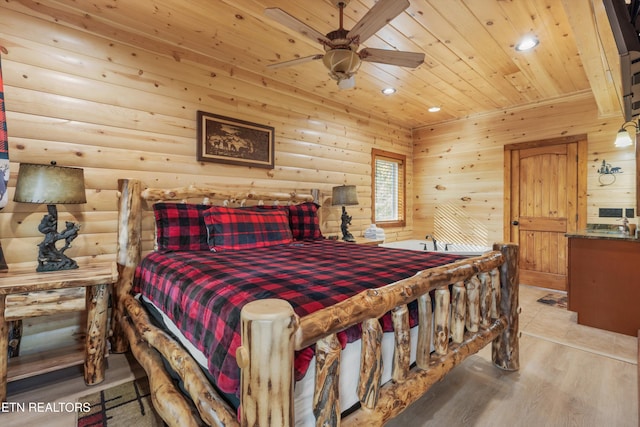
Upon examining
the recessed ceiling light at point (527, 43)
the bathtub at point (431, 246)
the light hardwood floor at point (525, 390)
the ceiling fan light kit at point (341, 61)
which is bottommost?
the light hardwood floor at point (525, 390)

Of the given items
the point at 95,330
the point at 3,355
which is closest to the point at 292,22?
A: the point at 95,330

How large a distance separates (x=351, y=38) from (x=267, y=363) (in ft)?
5.97

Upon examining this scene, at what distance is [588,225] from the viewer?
372cm

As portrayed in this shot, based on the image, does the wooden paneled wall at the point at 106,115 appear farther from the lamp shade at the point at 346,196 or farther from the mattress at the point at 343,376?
the mattress at the point at 343,376

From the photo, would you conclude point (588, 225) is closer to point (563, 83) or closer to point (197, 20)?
point (563, 83)

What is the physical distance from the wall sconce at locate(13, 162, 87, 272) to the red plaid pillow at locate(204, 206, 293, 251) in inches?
34.5

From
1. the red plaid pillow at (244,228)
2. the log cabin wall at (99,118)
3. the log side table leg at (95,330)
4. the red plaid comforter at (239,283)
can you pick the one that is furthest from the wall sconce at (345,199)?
the log side table leg at (95,330)

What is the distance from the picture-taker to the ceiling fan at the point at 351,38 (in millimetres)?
1607

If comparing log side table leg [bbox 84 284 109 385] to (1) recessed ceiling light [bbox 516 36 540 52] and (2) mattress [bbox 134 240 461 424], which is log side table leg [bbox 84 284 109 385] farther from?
(1) recessed ceiling light [bbox 516 36 540 52]

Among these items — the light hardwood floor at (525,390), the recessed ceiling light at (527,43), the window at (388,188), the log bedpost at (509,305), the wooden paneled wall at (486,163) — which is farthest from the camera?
the window at (388,188)

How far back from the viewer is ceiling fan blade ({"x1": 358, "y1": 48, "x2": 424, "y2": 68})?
198 centimetres

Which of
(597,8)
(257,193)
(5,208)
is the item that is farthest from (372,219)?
(5,208)

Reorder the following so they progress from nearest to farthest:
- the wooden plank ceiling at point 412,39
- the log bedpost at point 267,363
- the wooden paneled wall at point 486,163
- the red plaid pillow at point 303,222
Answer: the log bedpost at point 267,363 → the wooden plank ceiling at point 412,39 → the red plaid pillow at point 303,222 → the wooden paneled wall at point 486,163

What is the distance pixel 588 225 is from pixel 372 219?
104 inches
